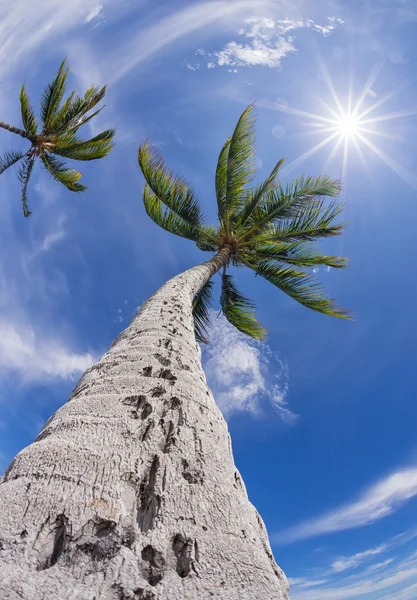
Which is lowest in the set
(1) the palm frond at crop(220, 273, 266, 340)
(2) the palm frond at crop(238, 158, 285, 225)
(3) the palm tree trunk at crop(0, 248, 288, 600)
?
(3) the palm tree trunk at crop(0, 248, 288, 600)

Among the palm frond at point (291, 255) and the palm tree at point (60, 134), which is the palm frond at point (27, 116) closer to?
the palm tree at point (60, 134)

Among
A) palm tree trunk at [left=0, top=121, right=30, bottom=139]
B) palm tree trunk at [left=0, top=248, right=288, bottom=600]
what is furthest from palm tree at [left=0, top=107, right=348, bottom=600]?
palm tree trunk at [left=0, top=121, right=30, bottom=139]

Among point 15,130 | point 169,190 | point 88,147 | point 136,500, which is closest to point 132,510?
point 136,500

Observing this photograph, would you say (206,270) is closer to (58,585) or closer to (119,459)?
(119,459)

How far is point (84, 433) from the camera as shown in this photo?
5.94 ft

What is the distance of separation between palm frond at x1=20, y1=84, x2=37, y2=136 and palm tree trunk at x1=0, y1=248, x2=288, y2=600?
10951 mm

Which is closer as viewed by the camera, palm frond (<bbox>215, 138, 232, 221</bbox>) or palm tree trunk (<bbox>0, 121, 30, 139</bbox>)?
palm frond (<bbox>215, 138, 232, 221</bbox>)

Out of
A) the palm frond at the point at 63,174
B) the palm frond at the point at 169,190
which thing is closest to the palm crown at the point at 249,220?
the palm frond at the point at 169,190

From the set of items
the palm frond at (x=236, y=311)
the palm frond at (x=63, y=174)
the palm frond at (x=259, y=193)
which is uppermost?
the palm frond at (x=63, y=174)

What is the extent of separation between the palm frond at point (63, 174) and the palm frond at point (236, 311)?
556 centimetres

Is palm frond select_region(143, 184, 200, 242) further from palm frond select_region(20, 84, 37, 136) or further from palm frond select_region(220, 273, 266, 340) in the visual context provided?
palm frond select_region(20, 84, 37, 136)

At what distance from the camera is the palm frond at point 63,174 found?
11242mm

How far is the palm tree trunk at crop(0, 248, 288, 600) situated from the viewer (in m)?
1.23

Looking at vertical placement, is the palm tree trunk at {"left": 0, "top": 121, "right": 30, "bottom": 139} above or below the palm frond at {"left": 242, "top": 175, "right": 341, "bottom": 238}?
above
